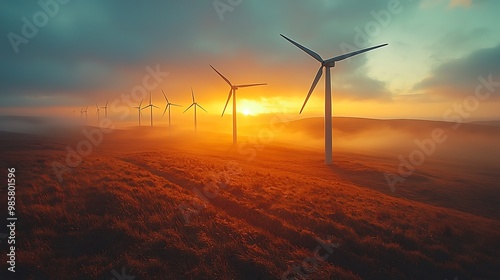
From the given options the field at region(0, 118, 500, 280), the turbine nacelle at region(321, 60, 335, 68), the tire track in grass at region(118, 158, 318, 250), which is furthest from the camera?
the turbine nacelle at region(321, 60, 335, 68)

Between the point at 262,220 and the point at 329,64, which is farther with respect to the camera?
the point at 329,64

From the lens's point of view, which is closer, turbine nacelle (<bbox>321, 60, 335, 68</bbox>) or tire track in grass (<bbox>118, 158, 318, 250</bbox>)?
tire track in grass (<bbox>118, 158, 318, 250</bbox>)

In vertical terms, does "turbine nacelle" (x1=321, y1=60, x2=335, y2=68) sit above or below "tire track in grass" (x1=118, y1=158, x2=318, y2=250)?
above

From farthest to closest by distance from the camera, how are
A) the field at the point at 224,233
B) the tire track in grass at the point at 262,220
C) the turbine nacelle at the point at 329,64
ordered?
1. the turbine nacelle at the point at 329,64
2. the tire track in grass at the point at 262,220
3. the field at the point at 224,233

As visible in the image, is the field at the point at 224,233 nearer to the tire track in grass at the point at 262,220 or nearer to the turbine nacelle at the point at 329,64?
the tire track in grass at the point at 262,220

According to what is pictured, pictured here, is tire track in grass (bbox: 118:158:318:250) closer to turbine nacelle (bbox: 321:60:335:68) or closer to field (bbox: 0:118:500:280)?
field (bbox: 0:118:500:280)

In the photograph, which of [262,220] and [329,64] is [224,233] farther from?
[329,64]

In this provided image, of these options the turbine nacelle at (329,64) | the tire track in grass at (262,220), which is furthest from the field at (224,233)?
the turbine nacelle at (329,64)

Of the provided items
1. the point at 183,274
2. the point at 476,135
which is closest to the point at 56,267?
the point at 183,274

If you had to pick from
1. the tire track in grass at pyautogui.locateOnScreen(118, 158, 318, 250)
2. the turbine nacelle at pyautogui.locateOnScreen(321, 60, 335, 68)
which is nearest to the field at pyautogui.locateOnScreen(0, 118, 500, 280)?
the tire track in grass at pyautogui.locateOnScreen(118, 158, 318, 250)

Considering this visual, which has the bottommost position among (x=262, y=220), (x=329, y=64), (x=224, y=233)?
(x=262, y=220)

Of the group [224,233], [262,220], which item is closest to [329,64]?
[262,220]

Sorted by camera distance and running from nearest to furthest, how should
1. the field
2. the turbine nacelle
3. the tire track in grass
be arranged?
the field, the tire track in grass, the turbine nacelle

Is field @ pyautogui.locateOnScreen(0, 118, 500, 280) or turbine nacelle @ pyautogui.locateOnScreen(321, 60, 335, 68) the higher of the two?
turbine nacelle @ pyautogui.locateOnScreen(321, 60, 335, 68)
